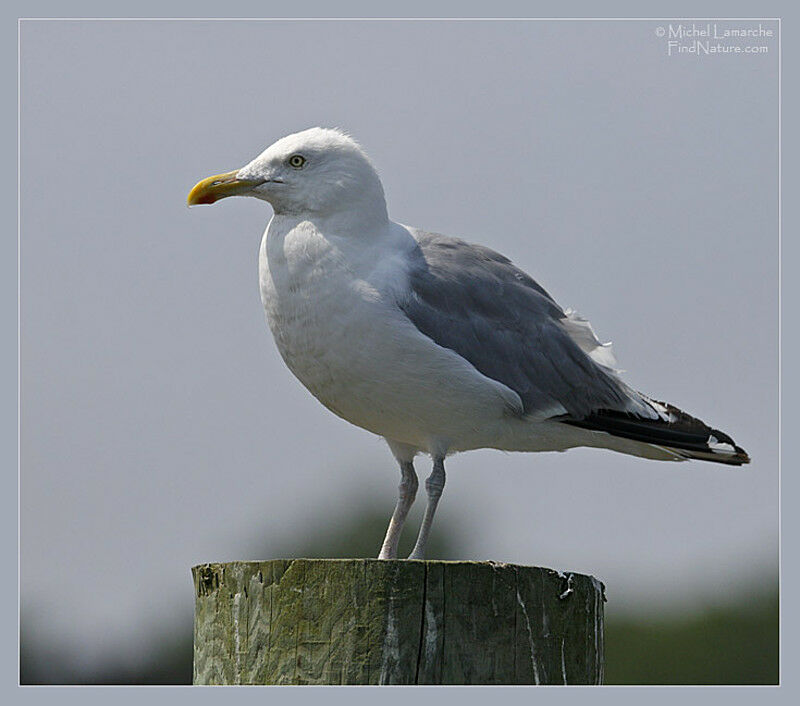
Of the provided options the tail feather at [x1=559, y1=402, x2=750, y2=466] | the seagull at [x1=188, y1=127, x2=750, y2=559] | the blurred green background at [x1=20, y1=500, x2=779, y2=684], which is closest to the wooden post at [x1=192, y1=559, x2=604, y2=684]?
the seagull at [x1=188, y1=127, x2=750, y2=559]

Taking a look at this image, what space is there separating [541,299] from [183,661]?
49.3ft

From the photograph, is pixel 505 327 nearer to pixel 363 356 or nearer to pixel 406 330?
pixel 406 330

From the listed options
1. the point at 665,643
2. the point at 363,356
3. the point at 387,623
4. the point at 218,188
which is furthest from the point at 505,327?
the point at 665,643

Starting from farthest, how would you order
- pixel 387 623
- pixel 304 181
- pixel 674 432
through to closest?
pixel 674 432, pixel 304 181, pixel 387 623

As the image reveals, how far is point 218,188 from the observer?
7203 millimetres

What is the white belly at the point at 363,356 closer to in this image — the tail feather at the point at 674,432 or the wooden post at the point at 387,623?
the tail feather at the point at 674,432

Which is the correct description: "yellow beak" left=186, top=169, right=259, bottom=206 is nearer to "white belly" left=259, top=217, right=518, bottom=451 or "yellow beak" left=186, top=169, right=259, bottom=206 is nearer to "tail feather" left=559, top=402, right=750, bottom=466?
"white belly" left=259, top=217, right=518, bottom=451

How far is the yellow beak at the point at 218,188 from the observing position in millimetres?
7176

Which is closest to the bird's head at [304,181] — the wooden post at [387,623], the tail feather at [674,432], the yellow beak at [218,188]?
the yellow beak at [218,188]

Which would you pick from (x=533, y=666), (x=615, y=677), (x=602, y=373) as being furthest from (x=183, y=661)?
(x=533, y=666)

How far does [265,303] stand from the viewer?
281 inches

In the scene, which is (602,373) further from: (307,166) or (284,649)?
(284,649)

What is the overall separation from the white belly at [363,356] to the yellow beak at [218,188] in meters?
0.30

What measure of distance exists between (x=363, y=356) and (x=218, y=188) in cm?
126
